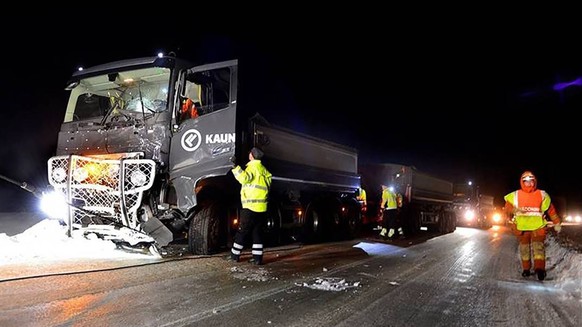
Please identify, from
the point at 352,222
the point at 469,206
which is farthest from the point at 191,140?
the point at 469,206

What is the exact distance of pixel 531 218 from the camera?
589 centimetres

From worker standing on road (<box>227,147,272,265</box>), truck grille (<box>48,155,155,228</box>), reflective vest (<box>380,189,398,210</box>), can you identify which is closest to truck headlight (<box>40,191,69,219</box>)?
truck grille (<box>48,155,155,228</box>)

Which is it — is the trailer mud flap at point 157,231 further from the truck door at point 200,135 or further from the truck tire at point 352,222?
the truck tire at point 352,222

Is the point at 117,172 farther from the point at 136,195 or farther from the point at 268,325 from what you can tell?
the point at 268,325

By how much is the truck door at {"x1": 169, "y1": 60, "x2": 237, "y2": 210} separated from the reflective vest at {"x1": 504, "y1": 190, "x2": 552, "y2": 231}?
4169 millimetres

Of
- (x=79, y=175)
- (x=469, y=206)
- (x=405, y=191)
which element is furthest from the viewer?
(x=469, y=206)

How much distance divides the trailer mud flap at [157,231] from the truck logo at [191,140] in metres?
1.14

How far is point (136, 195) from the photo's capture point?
5902mm

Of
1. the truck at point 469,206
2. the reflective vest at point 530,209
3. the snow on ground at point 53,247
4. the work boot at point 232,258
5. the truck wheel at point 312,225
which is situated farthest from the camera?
the truck at point 469,206

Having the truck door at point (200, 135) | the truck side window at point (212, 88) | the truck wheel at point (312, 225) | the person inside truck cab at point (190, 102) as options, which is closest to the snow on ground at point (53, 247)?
the truck door at point (200, 135)

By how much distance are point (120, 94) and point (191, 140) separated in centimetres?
165

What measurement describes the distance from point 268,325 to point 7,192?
15.3 metres

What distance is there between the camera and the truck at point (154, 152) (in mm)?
6027

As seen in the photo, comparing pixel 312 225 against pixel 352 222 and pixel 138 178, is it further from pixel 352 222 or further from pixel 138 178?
pixel 138 178
